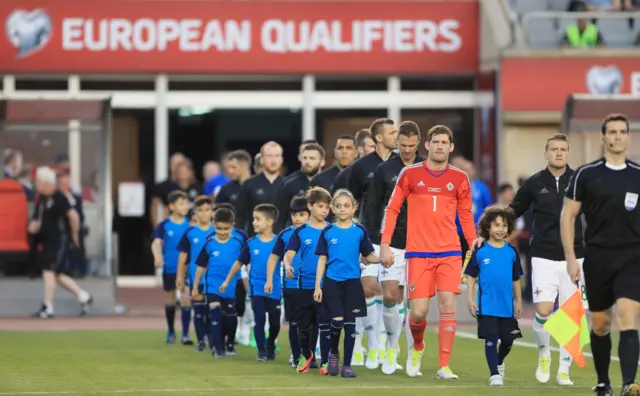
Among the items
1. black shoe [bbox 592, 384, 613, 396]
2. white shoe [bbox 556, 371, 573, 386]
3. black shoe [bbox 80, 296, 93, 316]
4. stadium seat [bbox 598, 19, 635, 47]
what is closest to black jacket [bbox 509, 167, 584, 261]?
white shoe [bbox 556, 371, 573, 386]

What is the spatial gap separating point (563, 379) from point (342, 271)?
2.06m

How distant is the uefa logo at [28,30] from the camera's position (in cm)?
2788

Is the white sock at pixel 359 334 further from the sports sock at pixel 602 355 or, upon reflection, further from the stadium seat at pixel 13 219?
the stadium seat at pixel 13 219

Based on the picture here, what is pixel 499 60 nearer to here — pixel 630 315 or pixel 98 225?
pixel 98 225

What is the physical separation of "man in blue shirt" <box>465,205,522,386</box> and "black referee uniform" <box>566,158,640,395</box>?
1968mm

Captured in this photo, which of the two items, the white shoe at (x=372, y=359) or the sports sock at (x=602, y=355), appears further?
the white shoe at (x=372, y=359)

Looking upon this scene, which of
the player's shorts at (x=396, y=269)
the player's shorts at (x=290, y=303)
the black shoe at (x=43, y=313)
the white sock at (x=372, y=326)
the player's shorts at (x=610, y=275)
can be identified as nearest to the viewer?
the player's shorts at (x=610, y=275)

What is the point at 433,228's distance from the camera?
1323 centimetres

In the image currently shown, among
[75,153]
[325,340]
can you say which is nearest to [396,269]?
[325,340]

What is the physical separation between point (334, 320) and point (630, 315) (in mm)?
3388

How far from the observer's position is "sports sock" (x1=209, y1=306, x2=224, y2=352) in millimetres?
16031

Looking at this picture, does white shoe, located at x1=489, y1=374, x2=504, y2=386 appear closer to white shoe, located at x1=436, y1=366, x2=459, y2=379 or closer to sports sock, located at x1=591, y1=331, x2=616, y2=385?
white shoe, located at x1=436, y1=366, x2=459, y2=379

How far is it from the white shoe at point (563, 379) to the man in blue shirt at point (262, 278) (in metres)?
3.32

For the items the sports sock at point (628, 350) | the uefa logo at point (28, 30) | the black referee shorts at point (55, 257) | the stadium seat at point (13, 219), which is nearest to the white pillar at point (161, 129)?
the uefa logo at point (28, 30)
